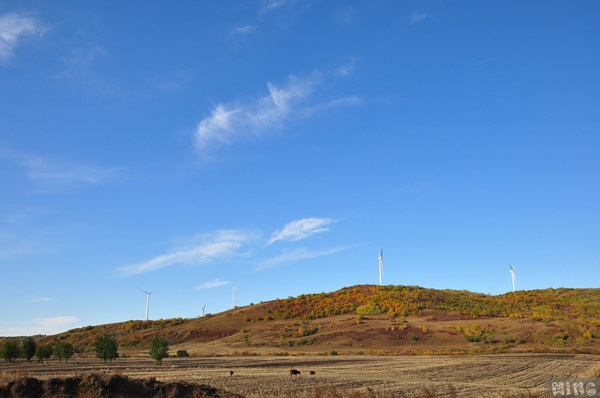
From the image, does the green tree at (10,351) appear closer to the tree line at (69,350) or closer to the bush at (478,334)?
the tree line at (69,350)

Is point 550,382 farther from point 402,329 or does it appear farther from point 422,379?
point 402,329

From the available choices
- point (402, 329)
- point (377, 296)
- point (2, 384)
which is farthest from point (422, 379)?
point (377, 296)

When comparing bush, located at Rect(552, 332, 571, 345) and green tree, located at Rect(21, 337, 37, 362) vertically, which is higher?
green tree, located at Rect(21, 337, 37, 362)

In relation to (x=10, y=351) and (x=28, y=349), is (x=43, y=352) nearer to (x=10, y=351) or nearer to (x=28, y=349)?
(x=28, y=349)

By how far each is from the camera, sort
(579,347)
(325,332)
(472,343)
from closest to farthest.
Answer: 1. (579,347)
2. (472,343)
3. (325,332)

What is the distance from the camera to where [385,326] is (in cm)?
10994

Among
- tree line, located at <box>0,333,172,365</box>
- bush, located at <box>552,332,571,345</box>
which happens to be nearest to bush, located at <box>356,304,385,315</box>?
bush, located at <box>552,332,571,345</box>

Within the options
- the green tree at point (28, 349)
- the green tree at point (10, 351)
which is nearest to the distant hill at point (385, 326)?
the green tree at point (28, 349)

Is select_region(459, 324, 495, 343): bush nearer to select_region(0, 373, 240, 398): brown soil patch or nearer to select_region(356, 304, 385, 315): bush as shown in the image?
select_region(356, 304, 385, 315): bush

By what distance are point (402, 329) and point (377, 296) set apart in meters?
44.5

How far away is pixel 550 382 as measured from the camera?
116 feet

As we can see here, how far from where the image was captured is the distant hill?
294 ft

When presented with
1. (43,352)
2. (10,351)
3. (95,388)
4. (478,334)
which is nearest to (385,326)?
(478,334)

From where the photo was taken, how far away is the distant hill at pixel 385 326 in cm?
8956
